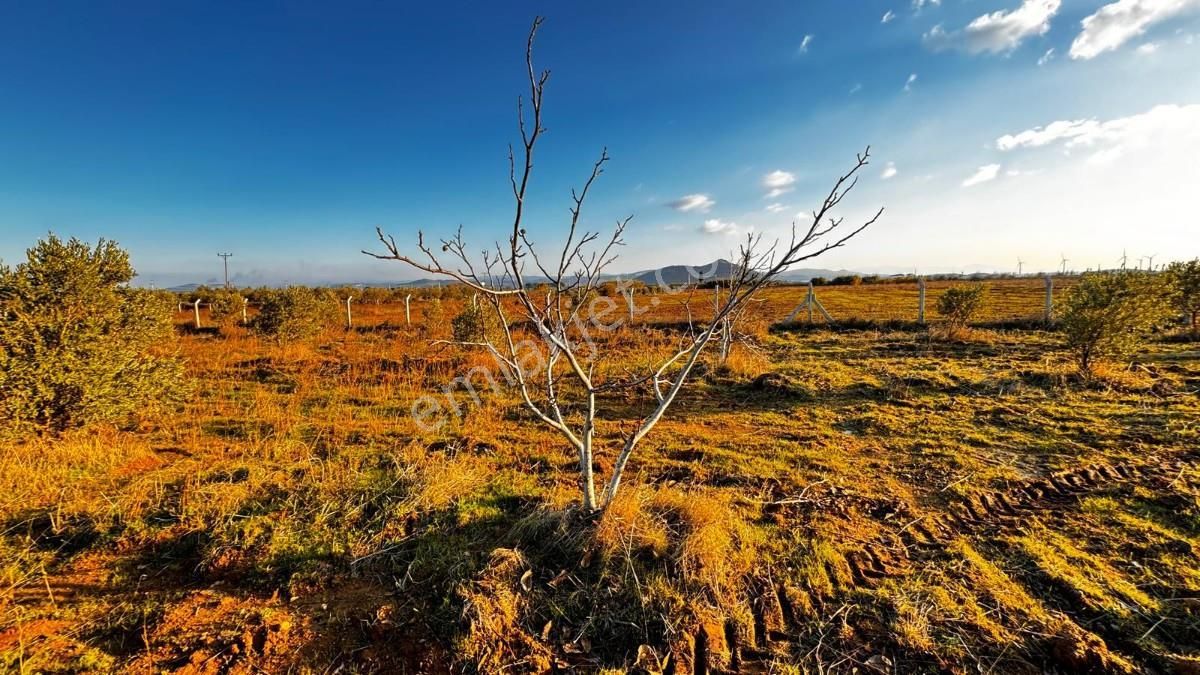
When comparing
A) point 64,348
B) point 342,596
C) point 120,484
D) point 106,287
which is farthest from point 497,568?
point 106,287

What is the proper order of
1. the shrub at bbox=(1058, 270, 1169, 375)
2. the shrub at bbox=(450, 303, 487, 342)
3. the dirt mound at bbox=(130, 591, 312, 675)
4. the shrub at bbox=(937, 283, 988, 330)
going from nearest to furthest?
the dirt mound at bbox=(130, 591, 312, 675)
the shrub at bbox=(1058, 270, 1169, 375)
the shrub at bbox=(450, 303, 487, 342)
the shrub at bbox=(937, 283, 988, 330)

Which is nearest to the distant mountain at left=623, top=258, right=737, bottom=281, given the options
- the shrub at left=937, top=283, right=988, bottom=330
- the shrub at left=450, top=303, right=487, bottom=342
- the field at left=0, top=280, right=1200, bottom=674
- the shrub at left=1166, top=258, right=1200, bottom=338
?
the field at left=0, top=280, right=1200, bottom=674

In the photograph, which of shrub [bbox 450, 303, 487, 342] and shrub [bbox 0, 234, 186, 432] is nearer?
shrub [bbox 0, 234, 186, 432]

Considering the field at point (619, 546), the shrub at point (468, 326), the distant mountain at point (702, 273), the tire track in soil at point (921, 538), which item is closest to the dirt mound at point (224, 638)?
the field at point (619, 546)

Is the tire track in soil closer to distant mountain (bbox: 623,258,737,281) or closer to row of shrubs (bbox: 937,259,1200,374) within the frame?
distant mountain (bbox: 623,258,737,281)

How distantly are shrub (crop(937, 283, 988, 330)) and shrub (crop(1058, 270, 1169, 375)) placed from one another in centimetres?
421

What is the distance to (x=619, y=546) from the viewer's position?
113 inches

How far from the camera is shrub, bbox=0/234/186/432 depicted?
441cm

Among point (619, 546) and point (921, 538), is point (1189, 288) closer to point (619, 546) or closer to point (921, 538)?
point (921, 538)

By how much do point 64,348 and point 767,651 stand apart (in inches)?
270

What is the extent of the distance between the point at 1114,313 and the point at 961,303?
4932 mm

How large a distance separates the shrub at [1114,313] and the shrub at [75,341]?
12.9 metres

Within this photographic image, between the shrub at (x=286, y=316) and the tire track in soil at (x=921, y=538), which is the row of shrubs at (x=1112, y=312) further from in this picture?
the shrub at (x=286, y=316)

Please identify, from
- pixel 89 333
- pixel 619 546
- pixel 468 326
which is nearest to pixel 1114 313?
pixel 619 546
